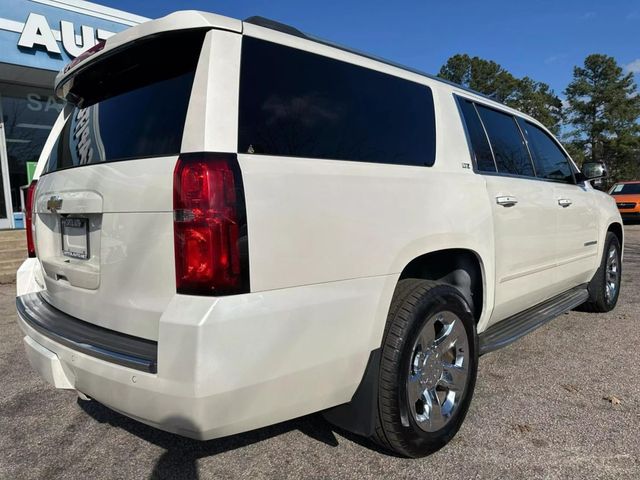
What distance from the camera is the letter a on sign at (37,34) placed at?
915 cm

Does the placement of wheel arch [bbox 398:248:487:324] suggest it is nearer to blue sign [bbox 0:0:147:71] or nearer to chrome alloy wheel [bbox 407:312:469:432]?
chrome alloy wheel [bbox 407:312:469:432]

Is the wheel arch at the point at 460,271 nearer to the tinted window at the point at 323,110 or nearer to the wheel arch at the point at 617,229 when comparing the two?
the tinted window at the point at 323,110

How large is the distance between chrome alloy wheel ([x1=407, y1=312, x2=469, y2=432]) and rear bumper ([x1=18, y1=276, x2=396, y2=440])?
0.41 meters

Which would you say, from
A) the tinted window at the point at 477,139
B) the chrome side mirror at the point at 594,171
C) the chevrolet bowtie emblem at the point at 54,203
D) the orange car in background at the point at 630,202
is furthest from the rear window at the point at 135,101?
the orange car in background at the point at 630,202

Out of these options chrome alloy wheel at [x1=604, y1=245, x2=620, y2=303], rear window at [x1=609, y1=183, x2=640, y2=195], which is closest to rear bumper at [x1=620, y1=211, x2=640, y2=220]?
rear window at [x1=609, y1=183, x2=640, y2=195]

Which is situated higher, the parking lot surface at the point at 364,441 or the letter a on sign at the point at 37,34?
the letter a on sign at the point at 37,34

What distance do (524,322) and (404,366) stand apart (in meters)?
1.62

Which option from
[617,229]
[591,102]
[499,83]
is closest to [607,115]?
[591,102]

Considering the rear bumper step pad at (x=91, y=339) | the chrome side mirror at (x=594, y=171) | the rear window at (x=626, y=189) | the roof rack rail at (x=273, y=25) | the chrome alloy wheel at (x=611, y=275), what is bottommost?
the chrome alloy wheel at (x=611, y=275)

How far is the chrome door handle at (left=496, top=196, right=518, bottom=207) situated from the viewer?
3.02 metres

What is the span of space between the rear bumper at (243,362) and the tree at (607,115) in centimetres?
4273

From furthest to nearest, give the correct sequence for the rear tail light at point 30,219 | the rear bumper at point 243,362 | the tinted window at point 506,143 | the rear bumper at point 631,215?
Answer: the rear bumper at point 631,215
the tinted window at point 506,143
the rear tail light at point 30,219
the rear bumper at point 243,362

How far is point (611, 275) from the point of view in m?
5.36

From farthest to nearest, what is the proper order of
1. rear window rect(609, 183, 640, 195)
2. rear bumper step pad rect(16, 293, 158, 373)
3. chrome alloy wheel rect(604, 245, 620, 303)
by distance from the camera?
1. rear window rect(609, 183, 640, 195)
2. chrome alloy wheel rect(604, 245, 620, 303)
3. rear bumper step pad rect(16, 293, 158, 373)
